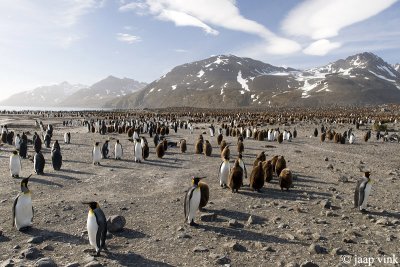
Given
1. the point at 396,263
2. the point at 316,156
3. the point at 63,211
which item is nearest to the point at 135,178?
the point at 63,211

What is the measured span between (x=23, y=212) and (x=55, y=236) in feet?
3.33

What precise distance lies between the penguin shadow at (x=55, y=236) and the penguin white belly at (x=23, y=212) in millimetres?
194

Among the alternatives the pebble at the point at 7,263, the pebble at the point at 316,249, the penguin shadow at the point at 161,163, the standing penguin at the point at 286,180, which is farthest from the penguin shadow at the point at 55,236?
the penguin shadow at the point at 161,163

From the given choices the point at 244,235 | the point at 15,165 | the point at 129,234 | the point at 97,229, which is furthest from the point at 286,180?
the point at 15,165

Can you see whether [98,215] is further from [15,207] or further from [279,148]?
[279,148]

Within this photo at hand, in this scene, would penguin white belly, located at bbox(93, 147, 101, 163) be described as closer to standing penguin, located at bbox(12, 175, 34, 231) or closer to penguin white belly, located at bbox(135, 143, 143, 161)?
penguin white belly, located at bbox(135, 143, 143, 161)

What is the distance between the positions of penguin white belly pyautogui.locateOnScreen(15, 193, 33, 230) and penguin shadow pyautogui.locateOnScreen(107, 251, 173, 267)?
102 inches

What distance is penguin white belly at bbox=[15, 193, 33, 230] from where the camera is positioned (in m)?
8.24

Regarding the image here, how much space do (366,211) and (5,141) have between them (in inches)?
988

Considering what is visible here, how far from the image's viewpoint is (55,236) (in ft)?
26.4

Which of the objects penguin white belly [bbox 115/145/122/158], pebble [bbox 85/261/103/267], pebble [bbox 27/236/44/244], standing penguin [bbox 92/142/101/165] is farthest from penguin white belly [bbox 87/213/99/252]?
penguin white belly [bbox 115/145/122/158]

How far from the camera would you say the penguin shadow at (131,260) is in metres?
6.78

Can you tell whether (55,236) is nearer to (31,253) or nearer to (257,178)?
(31,253)

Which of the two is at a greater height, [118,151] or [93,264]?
[118,151]
